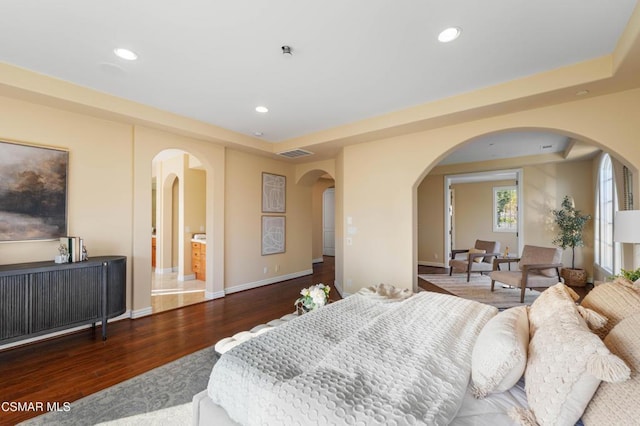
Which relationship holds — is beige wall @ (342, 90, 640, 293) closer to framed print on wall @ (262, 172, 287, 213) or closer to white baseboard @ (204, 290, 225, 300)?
framed print on wall @ (262, 172, 287, 213)

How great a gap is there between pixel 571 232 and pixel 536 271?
1.63 metres

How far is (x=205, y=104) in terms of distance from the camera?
3.50 m

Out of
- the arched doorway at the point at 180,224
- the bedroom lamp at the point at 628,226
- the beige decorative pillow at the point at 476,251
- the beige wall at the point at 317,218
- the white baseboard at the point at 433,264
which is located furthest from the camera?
the beige wall at the point at 317,218

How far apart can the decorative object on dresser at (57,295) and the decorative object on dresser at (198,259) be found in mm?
2537

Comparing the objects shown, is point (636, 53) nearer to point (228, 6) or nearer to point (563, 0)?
point (563, 0)

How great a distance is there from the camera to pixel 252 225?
5441mm

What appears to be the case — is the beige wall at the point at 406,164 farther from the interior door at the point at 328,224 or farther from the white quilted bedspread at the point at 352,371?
the interior door at the point at 328,224

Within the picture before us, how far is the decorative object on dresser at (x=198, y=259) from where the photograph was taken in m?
5.92

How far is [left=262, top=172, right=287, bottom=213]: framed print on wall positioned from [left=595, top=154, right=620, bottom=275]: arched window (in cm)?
571

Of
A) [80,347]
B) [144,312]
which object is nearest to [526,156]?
[144,312]

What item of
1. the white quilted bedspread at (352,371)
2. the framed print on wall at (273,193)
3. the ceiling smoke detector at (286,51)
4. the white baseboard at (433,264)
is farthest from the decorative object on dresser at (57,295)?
the white baseboard at (433,264)

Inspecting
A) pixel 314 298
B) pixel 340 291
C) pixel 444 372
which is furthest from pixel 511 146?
pixel 444 372

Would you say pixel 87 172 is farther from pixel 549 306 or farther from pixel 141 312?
pixel 549 306

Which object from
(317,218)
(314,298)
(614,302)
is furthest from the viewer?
(317,218)
